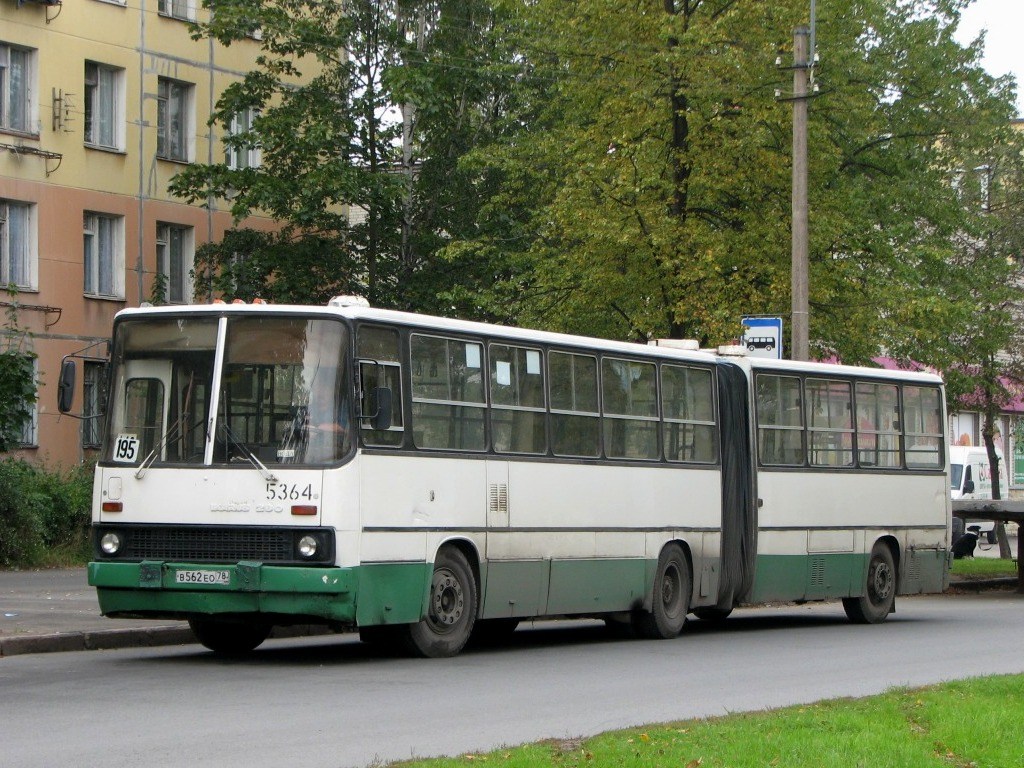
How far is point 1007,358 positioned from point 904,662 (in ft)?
102

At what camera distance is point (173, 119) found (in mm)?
41594

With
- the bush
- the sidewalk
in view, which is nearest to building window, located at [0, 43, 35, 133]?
the bush

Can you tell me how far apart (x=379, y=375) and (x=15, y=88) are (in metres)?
24.6

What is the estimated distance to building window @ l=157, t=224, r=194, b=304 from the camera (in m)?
41.5

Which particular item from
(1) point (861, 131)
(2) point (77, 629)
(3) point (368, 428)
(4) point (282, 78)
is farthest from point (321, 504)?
(4) point (282, 78)

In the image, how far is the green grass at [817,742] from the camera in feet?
29.7

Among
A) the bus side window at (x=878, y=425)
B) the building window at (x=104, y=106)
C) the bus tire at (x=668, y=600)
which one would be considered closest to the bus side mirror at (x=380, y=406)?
the bus tire at (x=668, y=600)

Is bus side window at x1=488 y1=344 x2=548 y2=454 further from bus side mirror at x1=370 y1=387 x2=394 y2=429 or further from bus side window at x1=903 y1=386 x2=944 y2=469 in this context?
bus side window at x1=903 y1=386 x2=944 y2=469

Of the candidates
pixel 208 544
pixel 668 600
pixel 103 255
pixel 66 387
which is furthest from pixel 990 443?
pixel 66 387

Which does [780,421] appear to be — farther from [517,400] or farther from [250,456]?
[250,456]

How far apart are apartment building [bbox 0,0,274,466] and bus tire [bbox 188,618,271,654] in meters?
20.8

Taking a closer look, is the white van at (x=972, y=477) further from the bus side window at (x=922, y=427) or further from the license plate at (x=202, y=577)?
the license plate at (x=202, y=577)

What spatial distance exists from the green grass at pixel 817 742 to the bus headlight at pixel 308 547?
3885 millimetres

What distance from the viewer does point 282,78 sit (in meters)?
41.4
